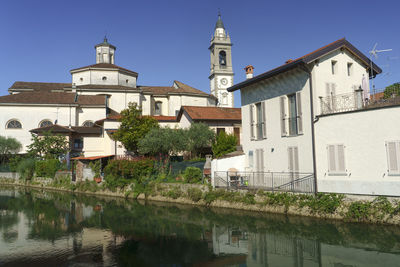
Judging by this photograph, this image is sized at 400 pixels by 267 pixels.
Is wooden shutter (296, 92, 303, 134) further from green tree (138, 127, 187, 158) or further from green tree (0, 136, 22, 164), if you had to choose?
green tree (0, 136, 22, 164)

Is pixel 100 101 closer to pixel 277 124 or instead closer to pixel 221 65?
pixel 221 65

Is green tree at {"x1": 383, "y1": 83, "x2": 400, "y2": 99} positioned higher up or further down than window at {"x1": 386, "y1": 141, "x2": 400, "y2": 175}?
higher up

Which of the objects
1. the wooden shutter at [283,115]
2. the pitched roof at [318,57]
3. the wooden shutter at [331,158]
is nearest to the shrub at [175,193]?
the wooden shutter at [283,115]

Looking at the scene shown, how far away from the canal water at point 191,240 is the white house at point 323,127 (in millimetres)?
2245

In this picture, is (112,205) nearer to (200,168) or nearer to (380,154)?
(200,168)

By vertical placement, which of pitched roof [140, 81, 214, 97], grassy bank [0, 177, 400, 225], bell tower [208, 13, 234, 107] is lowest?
grassy bank [0, 177, 400, 225]

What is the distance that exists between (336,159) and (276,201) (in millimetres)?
3483

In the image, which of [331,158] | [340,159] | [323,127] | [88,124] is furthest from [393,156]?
[88,124]

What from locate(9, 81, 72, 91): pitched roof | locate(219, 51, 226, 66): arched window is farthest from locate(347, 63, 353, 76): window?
locate(9, 81, 72, 91): pitched roof

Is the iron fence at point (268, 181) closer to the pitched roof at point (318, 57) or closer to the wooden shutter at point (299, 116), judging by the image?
the wooden shutter at point (299, 116)

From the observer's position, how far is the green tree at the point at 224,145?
25.0m

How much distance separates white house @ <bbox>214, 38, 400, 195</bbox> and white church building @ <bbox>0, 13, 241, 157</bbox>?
35.0ft

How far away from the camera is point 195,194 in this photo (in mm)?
19281

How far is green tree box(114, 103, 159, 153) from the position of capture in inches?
1114
